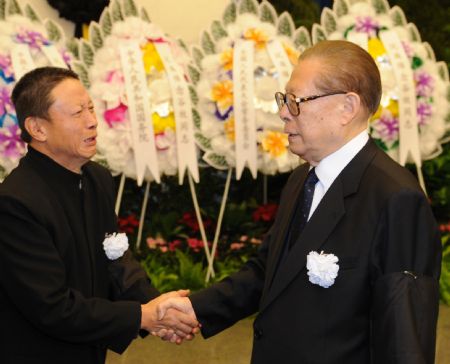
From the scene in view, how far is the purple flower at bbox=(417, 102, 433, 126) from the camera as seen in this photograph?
4516 millimetres

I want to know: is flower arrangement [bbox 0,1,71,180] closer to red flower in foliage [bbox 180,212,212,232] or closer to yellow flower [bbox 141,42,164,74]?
yellow flower [bbox 141,42,164,74]

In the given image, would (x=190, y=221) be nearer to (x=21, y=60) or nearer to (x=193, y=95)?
(x=193, y=95)

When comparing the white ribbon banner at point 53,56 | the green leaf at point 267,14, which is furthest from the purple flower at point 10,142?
the green leaf at point 267,14

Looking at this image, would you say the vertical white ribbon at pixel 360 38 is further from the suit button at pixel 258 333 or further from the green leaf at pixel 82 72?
the suit button at pixel 258 333

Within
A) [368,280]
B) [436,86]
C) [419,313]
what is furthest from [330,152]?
[436,86]

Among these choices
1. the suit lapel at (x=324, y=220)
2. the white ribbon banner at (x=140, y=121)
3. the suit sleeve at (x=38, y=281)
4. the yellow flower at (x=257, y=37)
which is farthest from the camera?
the yellow flower at (x=257, y=37)

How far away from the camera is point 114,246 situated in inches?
96.0

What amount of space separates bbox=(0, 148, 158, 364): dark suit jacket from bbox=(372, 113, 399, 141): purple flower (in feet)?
7.96

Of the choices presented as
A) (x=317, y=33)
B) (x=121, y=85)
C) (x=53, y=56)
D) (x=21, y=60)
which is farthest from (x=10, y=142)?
(x=317, y=33)

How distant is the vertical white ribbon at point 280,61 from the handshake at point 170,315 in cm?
209

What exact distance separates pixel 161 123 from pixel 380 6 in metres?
1.58

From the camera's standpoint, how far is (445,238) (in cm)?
505

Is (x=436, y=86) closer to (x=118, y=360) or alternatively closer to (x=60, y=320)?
(x=118, y=360)

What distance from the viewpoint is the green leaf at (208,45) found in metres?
4.43
